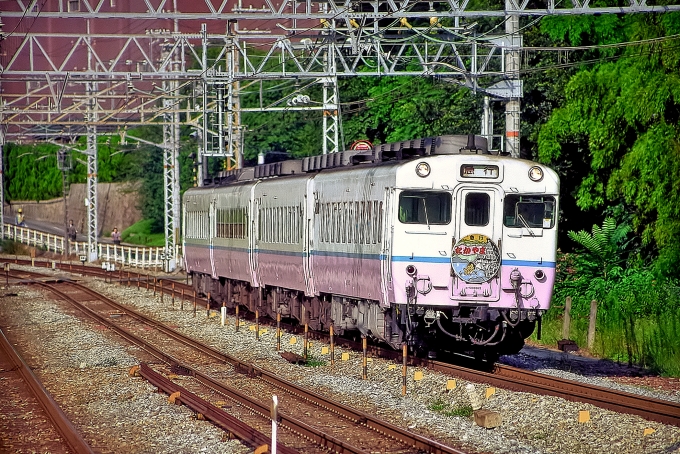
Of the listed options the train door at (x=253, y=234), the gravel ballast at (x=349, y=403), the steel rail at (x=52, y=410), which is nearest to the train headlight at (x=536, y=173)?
the gravel ballast at (x=349, y=403)

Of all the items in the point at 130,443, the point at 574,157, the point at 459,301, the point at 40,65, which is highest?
the point at 40,65

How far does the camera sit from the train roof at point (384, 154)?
1734 centimetres

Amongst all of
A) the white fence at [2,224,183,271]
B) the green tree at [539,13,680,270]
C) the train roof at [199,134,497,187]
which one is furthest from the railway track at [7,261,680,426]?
the white fence at [2,224,183,271]

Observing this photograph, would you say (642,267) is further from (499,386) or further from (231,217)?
(499,386)

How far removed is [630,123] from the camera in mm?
25188

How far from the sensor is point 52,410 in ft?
45.1

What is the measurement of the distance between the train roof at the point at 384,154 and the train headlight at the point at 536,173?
840 mm

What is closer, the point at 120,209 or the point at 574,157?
the point at 574,157

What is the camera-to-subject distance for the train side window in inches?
655

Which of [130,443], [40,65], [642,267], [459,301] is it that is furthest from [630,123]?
[40,65]

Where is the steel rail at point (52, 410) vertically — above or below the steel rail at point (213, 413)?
below

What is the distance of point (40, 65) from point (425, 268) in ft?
236

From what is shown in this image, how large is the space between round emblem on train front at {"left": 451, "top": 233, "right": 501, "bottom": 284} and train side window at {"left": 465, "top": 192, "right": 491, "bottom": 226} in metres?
0.21

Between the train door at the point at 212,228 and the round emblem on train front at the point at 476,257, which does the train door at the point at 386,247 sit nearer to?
the round emblem on train front at the point at 476,257
